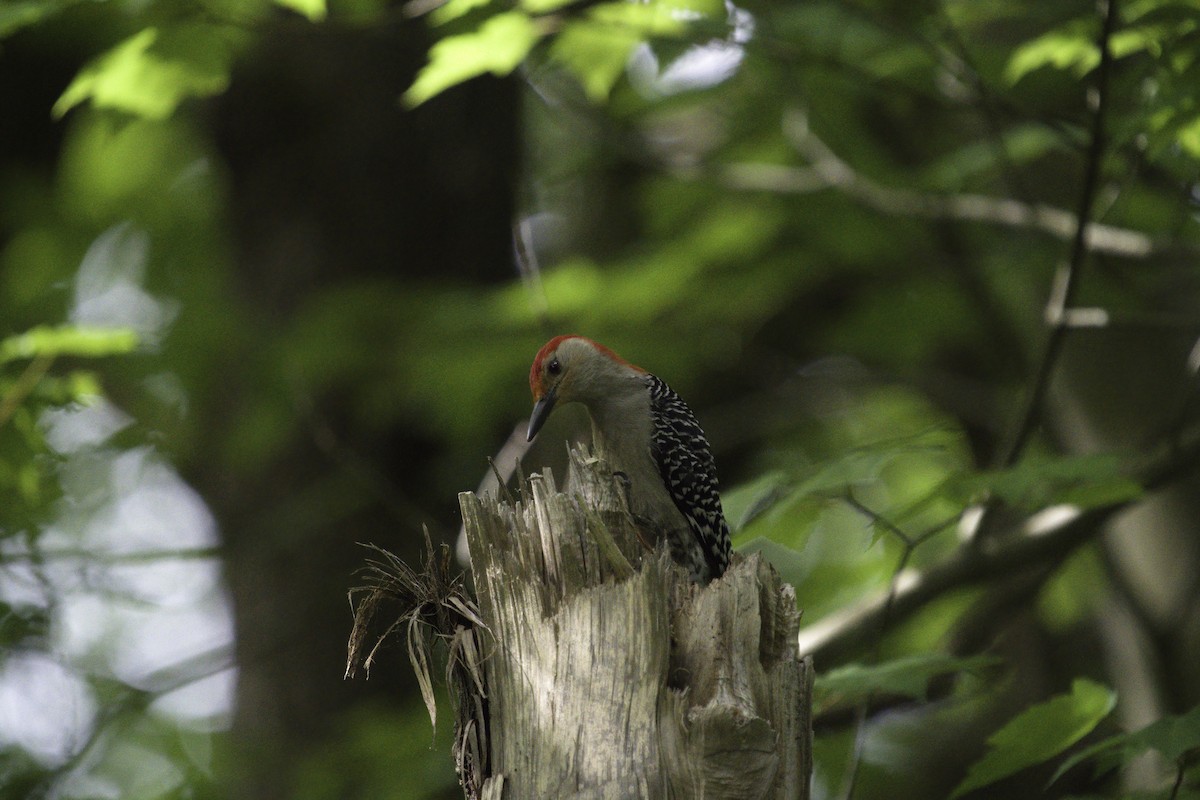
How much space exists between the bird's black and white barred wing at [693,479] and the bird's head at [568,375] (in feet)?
0.89

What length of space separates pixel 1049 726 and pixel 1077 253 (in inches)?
68.1

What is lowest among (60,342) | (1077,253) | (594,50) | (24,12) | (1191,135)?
(1077,253)

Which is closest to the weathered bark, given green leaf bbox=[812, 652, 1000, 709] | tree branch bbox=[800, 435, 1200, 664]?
green leaf bbox=[812, 652, 1000, 709]

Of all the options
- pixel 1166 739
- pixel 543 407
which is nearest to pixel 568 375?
pixel 543 407

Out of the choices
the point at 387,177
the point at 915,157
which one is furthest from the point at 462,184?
the point at 915,157

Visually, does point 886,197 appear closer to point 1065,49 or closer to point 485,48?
point 1065,49

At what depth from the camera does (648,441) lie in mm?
→ 4836

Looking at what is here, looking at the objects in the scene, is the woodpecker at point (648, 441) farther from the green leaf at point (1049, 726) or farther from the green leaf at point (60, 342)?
the green leaf at point (60, 342)

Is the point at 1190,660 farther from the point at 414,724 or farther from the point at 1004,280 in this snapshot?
the point at 414,724

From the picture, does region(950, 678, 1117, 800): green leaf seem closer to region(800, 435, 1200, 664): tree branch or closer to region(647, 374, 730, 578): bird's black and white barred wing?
region(800, 435, 1200, 664): tree branch

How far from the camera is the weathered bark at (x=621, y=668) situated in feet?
8.28

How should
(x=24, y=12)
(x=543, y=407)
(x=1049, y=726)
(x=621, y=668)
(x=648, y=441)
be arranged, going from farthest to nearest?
(x=543, y=407) → (x=648, y=441) → (x=24, y=12) → (x=1049, y=726) → (x=621, y=668)

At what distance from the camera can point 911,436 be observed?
3.74 metres

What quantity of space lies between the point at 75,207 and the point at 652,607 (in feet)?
25.5
